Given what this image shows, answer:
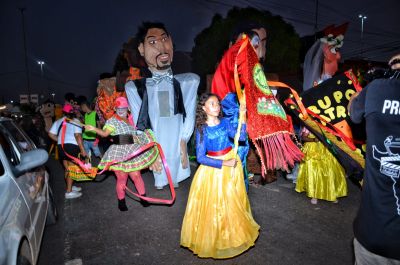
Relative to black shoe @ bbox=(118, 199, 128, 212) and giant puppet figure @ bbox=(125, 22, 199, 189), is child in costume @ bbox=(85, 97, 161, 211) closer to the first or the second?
black shoe @ bbox=(118, 199, 128, 212)

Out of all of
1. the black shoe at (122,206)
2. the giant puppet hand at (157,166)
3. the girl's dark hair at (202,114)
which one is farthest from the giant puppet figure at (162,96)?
the girl's dark hair at (202,114)

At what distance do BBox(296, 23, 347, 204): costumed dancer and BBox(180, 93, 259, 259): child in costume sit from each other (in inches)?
81.2

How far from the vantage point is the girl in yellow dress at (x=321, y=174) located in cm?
480

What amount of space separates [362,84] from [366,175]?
2326 mm

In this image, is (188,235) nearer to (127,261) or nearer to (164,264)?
(164,264)

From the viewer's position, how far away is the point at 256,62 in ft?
9.96

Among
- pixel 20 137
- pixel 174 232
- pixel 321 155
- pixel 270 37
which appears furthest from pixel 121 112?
pixel 270 37

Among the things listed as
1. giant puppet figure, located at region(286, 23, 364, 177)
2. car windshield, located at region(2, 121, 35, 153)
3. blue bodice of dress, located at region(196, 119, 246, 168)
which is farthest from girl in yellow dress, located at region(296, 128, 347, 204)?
car windshield, located at region(2, 121, 35, 153)

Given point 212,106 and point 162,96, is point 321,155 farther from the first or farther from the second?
point 162,96

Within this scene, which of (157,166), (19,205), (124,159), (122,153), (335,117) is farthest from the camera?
(157,166)

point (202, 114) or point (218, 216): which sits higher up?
Answer: point (202, 114)

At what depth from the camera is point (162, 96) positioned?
5387mm

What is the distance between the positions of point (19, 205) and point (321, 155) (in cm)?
413

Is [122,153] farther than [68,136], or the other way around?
[68,136]
